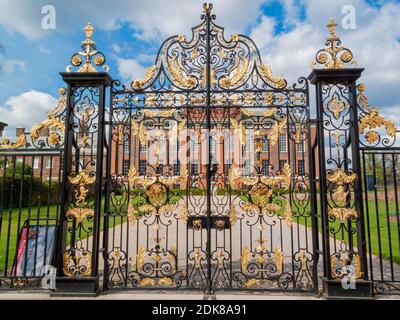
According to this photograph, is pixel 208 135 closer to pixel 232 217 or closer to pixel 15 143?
pixel 232 217

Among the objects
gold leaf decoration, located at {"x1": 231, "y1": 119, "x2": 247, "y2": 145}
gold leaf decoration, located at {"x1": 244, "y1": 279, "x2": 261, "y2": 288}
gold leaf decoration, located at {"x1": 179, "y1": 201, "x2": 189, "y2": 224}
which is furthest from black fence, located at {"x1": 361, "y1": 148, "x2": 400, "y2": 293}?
gold leaf decoration, located at {"x1": 179, "y1": 201, "x2": 189, "y2": 224}

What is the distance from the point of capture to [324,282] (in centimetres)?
443

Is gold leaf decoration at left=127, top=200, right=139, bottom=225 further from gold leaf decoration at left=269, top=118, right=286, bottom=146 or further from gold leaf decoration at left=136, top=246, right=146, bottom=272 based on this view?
gold leaf decoration at left=269, top=118, right=286, bottom=146

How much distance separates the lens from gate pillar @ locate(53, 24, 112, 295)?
4.57m

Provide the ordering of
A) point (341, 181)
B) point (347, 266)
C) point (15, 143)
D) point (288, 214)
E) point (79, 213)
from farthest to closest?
point (15, 143)
point (288, 214)
point (79, 213)
point (341, 181)
point (347, 266)

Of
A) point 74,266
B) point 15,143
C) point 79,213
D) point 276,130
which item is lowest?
point 74,266

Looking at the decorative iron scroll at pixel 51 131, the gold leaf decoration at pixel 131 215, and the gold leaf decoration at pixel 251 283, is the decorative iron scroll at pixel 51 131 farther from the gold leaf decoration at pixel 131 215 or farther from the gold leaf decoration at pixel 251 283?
the gold leaf decoration at pixel 251 283

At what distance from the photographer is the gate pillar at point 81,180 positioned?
4.57 m

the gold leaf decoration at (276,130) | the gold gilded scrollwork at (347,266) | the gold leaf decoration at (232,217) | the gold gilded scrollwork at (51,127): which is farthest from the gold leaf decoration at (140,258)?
the gold gilded scrollwork at (347,266)

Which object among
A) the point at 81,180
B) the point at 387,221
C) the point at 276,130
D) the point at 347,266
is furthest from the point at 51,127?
the point at 387,221

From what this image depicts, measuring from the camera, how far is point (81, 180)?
476cm

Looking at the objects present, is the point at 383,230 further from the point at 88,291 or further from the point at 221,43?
the point at 88,291

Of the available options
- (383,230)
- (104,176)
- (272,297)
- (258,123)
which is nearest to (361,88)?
(258,123)
